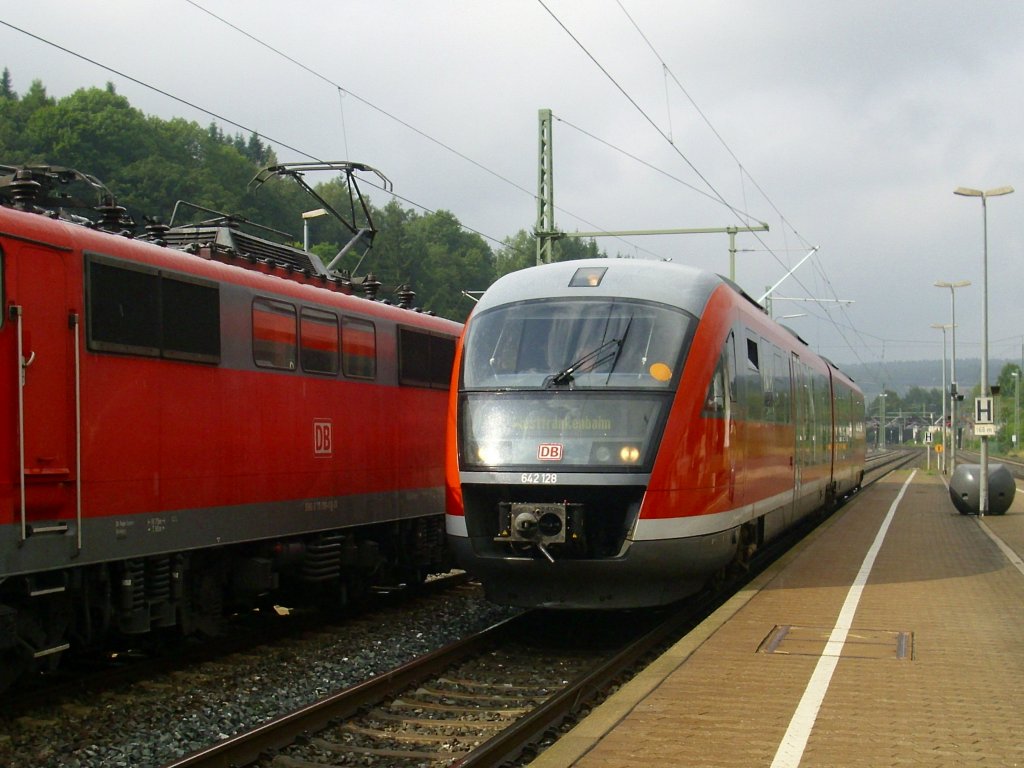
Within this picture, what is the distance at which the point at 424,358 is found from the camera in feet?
48.8

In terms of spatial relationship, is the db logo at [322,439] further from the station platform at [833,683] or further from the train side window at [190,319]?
the station platform at [833,683]

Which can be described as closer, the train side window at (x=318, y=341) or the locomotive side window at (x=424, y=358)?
the train side window at (x=318, y=341)

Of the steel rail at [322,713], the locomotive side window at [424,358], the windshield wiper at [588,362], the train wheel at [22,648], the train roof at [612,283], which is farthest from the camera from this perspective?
the locomotive side window at [424,358]

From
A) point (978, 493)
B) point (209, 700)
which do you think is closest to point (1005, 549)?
point (978, 493)

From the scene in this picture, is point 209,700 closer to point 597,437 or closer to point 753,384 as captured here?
point 597,437

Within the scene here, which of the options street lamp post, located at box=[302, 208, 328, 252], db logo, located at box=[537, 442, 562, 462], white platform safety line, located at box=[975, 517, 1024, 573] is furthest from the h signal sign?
db logo, located at box=[537, 442, 562, 462]

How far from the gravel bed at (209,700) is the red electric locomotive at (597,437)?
4.93 ft

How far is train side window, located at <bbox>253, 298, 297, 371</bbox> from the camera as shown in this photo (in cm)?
1110

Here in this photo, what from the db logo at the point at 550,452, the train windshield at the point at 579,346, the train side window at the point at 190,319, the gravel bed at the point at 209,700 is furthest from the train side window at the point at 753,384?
the train side window at the point at 190,319

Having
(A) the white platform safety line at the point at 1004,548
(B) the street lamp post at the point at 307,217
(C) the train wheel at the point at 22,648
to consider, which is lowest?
(A) the white platform safety line at the point at 1004,548

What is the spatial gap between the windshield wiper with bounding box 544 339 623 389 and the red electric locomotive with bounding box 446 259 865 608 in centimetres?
1

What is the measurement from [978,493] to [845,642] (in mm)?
18964

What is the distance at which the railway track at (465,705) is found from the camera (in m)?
7.39

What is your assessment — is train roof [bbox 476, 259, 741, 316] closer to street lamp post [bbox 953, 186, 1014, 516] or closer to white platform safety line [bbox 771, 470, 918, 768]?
white platform safety line [bbox 771, 470, 918, 768]
